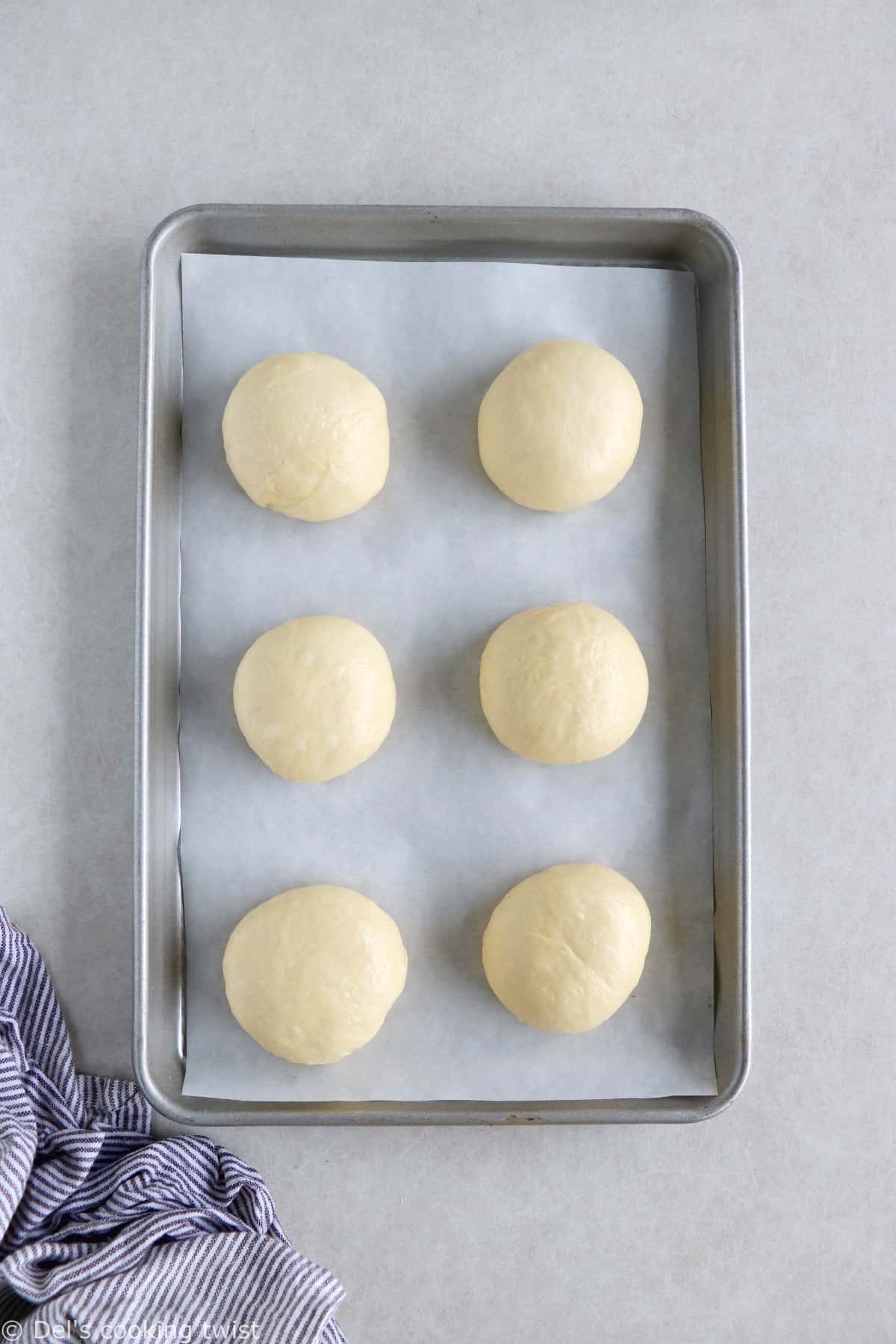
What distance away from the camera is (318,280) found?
1104 mm

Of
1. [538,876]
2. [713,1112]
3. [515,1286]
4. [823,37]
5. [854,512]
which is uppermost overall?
[823,37]

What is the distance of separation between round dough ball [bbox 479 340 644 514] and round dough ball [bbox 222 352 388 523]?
0.46ft

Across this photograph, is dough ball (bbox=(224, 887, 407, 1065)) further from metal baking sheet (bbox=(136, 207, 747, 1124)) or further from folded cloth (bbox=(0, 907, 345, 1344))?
folded cloth (bbox=(0, 907, 345, 1344))

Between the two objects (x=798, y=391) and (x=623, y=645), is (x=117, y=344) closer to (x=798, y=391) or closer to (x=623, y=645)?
(x=623, y=645)

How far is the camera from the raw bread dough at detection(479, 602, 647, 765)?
1.02m

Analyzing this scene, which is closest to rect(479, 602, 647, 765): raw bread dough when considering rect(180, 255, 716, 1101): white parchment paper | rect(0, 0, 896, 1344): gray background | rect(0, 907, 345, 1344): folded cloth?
rect(180, 255, 716, 1101): white parchment paper

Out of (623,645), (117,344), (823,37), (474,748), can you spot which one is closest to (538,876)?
(474,748)

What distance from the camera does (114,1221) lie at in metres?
1.04

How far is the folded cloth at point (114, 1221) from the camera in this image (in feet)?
3.23

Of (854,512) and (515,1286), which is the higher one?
(854,512)

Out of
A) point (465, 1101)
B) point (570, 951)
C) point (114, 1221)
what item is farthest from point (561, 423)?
point (114, 1221)

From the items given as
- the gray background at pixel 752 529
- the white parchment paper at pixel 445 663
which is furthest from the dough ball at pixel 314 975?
the gray background at pixel 752 529

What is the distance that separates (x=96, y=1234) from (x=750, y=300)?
125 cm

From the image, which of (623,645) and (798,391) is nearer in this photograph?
(623,645)
